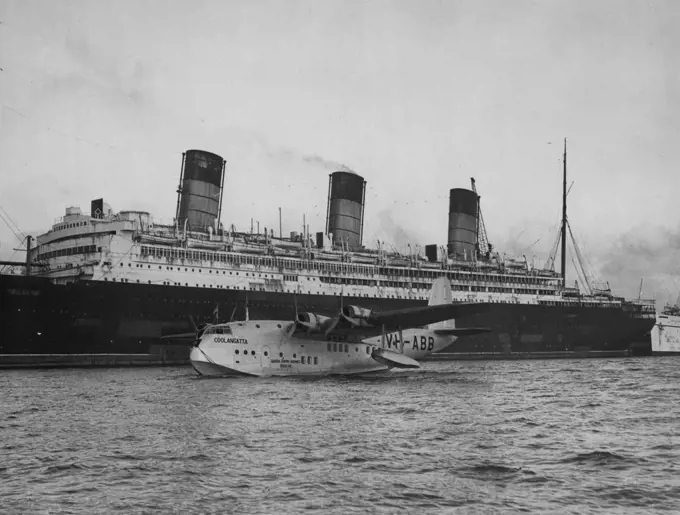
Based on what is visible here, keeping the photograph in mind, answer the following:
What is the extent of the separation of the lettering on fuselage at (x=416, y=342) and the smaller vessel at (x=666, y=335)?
58858 millimetres

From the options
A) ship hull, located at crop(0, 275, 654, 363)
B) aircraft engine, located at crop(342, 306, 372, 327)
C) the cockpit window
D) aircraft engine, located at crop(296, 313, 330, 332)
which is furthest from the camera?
ship hull, located at crop(0, 275, 654, 363)

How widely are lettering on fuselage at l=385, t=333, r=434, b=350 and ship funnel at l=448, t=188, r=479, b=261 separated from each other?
34.5m

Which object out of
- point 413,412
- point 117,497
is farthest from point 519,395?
point 117,497

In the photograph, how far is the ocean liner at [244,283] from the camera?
156 feet

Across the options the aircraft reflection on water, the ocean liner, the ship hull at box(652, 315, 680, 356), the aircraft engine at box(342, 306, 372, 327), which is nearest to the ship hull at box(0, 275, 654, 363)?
the ocean liner

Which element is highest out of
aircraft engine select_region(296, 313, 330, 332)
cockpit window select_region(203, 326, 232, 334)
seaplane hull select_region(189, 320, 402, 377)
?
aircraft engine select_region(296, 313, 330, 332)

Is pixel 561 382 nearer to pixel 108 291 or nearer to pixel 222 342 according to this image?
pixel 222 342

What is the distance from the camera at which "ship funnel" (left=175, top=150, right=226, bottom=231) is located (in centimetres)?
5850

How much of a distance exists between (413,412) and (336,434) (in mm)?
4921

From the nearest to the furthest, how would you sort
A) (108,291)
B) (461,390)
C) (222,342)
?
(461,390) < (222,342) < (108,291)

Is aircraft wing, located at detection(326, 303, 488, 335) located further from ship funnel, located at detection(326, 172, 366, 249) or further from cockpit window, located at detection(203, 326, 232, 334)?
ship funnel, located at detection(326, 172, 366, 249)

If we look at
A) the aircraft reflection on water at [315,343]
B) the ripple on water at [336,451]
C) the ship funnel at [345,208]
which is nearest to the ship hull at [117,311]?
the aircraft reflection on water at [315,343]

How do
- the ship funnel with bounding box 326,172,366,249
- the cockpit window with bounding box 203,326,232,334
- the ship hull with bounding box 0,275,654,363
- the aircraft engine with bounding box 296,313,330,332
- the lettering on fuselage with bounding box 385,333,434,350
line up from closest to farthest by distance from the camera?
the cockpit window with bounding box 203,326,232,334 < the aircraft engine with bounding box 296,313,330,332 < the lettering on fuselage with bounding box 385,333,434,350 < the ship hull with bounding box 0,275,654,363 < the ship funnel with bounding box 326,172,366,249

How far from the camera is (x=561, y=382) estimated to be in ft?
112
